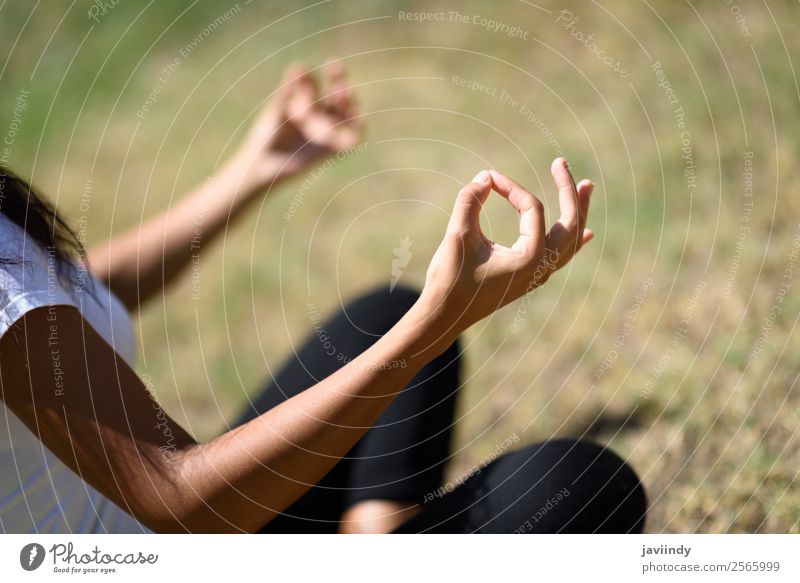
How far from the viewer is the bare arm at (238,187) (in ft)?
3.66

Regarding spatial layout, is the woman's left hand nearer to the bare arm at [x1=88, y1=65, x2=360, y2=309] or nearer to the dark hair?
the bare arm at [x1=88, y1=65, x2=360, y2=309]

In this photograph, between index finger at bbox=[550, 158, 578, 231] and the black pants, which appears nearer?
index finger at bbox=[550, 158, 578, 231]

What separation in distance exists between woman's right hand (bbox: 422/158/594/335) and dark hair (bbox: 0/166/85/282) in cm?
35

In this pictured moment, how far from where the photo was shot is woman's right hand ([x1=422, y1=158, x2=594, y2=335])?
66cm

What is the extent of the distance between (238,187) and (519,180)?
0.77 metres

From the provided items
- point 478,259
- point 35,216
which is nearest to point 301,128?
point 35,216

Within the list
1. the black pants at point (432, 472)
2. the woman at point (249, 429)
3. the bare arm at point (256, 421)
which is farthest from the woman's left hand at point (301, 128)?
the bare arm at point (256, 421)

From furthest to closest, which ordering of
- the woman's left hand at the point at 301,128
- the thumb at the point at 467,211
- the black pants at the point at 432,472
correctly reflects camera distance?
the woman's left hand at the point at 301,128, the black pants at the point at 432,472, the thumb at the point at 467,211

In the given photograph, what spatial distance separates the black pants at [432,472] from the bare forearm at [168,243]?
0.21 meters

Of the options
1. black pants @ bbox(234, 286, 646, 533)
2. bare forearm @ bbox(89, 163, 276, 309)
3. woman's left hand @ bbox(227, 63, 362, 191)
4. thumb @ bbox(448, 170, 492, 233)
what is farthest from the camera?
woman's left hand @ bbox(227, 63, 362, 191)
